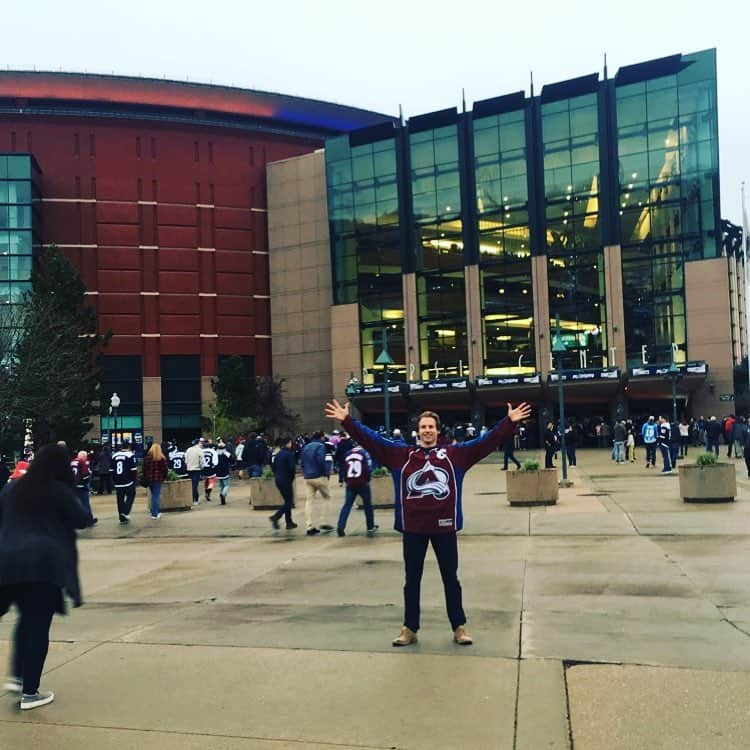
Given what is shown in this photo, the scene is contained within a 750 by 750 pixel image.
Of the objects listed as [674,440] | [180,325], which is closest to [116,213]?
[180,325]

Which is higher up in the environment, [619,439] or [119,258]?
[119,258]

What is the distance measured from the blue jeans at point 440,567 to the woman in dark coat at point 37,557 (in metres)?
2.25

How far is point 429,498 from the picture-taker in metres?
5.65

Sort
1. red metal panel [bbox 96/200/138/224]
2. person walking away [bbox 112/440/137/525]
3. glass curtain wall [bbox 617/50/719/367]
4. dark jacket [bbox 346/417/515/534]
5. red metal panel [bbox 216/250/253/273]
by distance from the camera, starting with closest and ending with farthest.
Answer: dark jacket [bbox 346/417/515/534], person walking away [bbox 112/440/137/525], glass curtain wall [bbox 617/50/719/367], red metal panel [bbox 96/200/138/224], red metal panel [bbox 216/250/253/273]

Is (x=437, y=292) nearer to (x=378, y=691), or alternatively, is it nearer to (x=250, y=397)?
(x=250, y=397)

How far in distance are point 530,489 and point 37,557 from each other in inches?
478

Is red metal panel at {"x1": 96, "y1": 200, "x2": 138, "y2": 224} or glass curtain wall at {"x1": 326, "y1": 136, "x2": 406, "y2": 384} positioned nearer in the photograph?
glass curtain wall at {"x1": 326, "y1": 136, "x2": 406, "y2": 384}

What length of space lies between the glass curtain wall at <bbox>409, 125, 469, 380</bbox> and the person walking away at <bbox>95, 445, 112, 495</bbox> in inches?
1296

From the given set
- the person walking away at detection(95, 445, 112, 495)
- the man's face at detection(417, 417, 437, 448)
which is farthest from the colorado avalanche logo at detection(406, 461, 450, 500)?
the person walking away at detection(95, 445, 112, 495)

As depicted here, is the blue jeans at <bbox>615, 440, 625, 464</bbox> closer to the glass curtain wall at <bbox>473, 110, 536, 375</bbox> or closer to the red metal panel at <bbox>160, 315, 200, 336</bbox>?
the glass curtain wall at <bbox>473, 110, 536, 375</bbox>

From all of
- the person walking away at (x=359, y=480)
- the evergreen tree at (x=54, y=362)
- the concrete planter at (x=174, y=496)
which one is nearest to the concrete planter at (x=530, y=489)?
the person walking away at (x=359, y=480)

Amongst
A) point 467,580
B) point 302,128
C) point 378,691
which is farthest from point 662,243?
point 378,691

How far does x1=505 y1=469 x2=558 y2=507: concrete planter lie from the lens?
15.6 metres

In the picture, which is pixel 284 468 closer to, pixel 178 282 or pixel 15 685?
pixel 15 685
